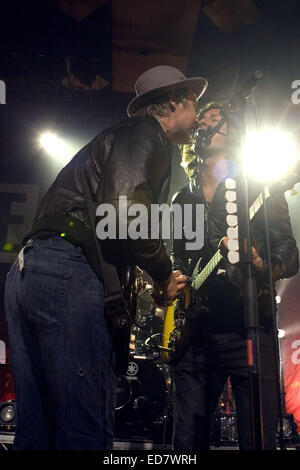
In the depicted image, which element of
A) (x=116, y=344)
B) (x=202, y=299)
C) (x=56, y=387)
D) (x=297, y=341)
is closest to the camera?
(x=56, y=387)

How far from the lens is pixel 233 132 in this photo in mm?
1964

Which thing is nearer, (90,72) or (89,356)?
(89,356)

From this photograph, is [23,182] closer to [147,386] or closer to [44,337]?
[147,386]

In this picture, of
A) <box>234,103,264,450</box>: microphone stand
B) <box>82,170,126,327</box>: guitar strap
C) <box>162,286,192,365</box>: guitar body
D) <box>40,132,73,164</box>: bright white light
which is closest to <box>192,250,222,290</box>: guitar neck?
<box>162,286,192,365</box>: guitar body

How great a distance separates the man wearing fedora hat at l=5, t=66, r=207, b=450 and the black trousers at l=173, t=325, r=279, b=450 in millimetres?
716

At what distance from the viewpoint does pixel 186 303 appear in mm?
2938

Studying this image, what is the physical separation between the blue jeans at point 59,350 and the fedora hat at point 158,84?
3.34 ft

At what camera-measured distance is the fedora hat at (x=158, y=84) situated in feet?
7.08

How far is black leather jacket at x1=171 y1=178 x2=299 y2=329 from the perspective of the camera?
7.44 ft

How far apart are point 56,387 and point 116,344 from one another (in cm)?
28

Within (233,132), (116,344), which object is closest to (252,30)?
(233,132)

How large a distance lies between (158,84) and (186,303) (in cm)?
154

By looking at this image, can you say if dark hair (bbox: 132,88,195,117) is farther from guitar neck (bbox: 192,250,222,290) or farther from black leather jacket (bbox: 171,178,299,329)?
guitar neck (bbox: 192,250,222,290)

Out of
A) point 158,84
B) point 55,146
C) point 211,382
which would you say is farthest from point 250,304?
point 55,146
